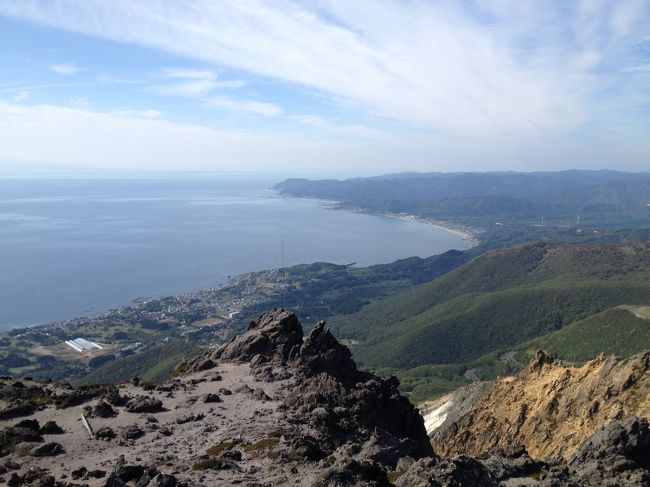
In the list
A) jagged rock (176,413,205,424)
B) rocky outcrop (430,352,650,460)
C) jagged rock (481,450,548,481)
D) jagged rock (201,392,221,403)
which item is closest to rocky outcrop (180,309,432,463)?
jagged rock (201,392,221,403)

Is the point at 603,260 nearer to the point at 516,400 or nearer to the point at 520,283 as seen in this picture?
the point at 520,283

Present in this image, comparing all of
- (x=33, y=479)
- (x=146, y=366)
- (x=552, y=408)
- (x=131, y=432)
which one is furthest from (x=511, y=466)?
(x=146, y=366)

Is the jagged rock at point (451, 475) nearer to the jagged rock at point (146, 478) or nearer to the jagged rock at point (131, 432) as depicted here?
the jagged rock at point (146, 478)

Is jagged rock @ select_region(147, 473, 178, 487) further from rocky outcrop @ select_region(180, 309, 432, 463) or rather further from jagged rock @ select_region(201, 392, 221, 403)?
jagged rock @ select_region(201, 392, 221, 403)

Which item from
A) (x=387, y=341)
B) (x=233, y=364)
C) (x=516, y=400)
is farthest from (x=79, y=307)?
(x=516, y=400)

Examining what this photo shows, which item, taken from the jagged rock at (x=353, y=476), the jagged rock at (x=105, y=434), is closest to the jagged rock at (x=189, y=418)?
the jagged rock at (x=105, y=434)

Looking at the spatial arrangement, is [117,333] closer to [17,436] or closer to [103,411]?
[103,411]
